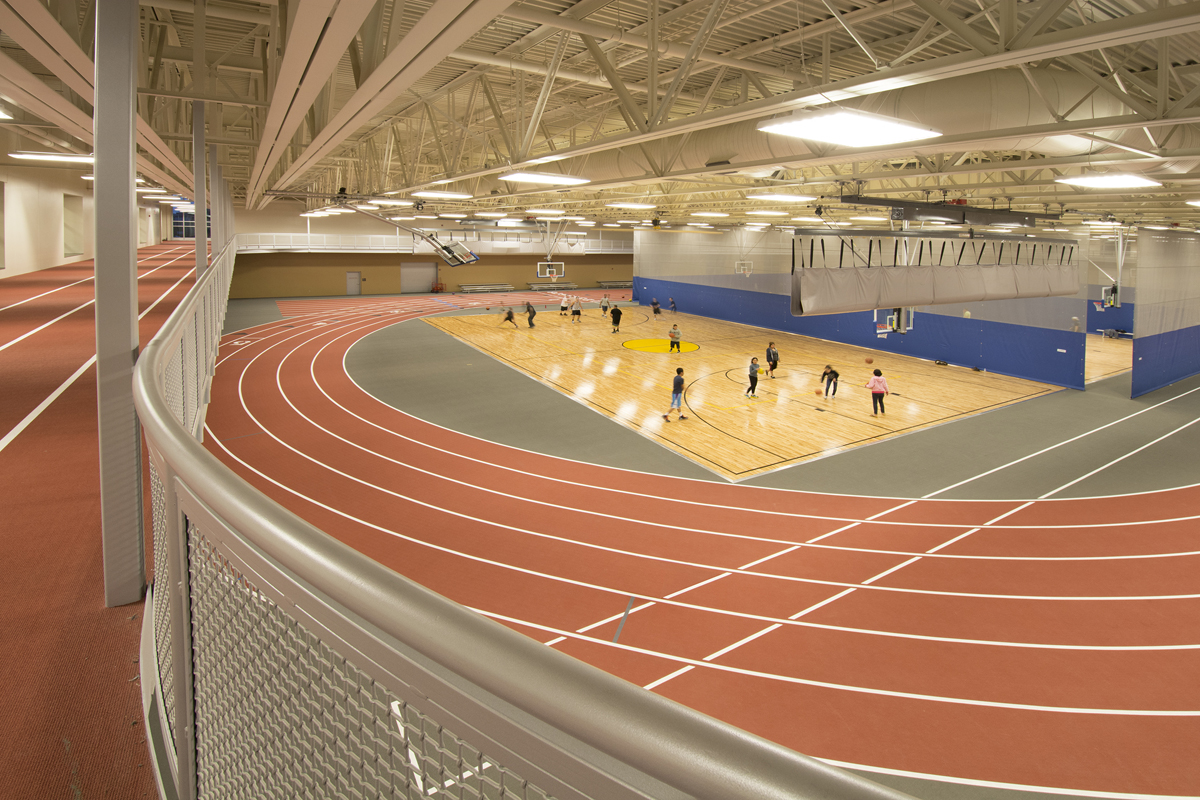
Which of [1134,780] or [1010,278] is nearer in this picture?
[1134,780]

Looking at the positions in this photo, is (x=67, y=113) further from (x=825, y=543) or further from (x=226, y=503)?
(x=825, y=543)

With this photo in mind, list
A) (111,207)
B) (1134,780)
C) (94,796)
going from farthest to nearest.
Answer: (1134,780)
(111,207)
(94,796)

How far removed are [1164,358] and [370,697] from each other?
3274cm

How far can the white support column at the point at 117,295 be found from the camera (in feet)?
13.8

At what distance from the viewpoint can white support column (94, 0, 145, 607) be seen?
4.21m

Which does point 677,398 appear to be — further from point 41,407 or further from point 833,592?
point 41,407

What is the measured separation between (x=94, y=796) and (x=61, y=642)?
1.55 metres

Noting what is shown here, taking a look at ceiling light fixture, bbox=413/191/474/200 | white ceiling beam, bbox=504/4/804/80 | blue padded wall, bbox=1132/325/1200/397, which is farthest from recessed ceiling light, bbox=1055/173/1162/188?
ceiling light fixture, bbox=413/191/474/200

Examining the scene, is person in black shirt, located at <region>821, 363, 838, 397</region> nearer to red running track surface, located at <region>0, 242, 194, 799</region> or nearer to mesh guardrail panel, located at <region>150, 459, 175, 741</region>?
red running track surface, located at <region>0, 242, 194, 799</region>

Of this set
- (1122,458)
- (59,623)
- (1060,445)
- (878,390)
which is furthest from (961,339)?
(59,623)

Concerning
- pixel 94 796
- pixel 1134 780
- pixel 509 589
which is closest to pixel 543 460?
pixel 509 589

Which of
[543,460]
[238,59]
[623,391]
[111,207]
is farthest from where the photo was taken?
[623,391]

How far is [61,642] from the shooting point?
4.02 metres

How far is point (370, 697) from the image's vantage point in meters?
1.20
